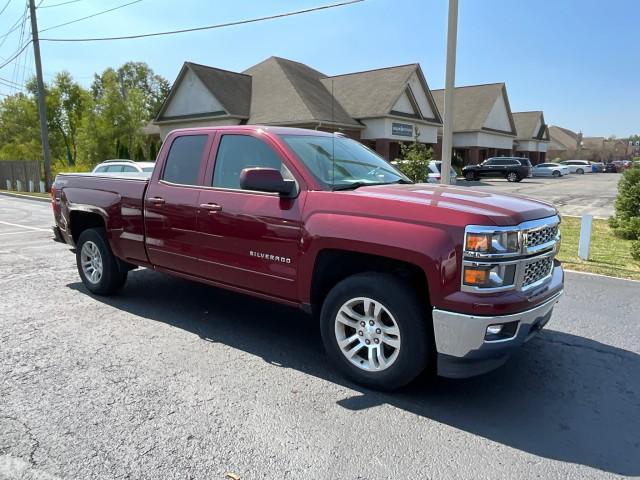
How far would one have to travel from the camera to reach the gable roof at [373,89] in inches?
1198

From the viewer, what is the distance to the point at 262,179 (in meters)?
3.78

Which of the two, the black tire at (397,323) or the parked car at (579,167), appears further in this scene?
the parked car at (579,167)

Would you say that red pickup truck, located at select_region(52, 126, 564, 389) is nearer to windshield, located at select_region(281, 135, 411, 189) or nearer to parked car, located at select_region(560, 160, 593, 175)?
windshield, located at select_region(281, 135, 411, 189)

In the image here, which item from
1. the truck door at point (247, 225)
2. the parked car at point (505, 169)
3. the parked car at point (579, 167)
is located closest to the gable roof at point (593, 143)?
the parked car at point (579, 167)

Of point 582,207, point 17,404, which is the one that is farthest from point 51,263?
point 582,207

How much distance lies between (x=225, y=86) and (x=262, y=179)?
93.8ft

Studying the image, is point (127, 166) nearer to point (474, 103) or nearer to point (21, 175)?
point (21, 175)

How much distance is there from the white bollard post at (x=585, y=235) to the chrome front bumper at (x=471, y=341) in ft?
17.7

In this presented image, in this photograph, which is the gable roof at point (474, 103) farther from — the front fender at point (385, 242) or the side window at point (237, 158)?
the front fender at point (385, 242)

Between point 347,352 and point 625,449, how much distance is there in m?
1.88

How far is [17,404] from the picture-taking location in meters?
3.44

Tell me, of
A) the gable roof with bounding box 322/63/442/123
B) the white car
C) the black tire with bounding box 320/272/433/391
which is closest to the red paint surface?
the black tire with bounding box 320/272/433/391

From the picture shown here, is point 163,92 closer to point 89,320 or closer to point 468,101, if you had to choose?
point 468,101

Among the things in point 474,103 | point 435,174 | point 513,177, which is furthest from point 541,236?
point 474,103
